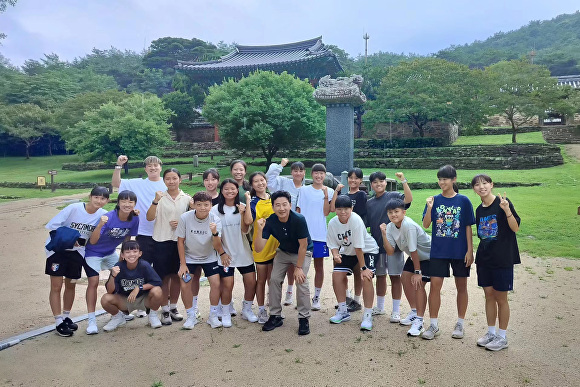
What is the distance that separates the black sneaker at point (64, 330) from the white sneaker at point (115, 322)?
0.31m

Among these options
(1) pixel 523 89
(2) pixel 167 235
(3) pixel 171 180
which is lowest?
(2) pixel 167 235

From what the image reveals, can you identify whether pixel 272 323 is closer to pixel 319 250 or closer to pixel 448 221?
pixel 319 250

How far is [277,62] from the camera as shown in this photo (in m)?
28.5

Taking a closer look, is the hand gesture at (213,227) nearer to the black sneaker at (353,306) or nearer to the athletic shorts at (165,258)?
the athletic shorts at (165,258)

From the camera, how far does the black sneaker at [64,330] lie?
3875 millimetres

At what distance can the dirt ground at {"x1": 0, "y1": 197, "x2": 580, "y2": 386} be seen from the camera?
10.0ft

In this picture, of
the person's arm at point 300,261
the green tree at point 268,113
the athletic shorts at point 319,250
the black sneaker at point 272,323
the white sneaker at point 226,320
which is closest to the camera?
the person's arm at point 300,261

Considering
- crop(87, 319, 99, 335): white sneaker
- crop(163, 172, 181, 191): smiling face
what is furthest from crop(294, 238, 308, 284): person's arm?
crop(87, 319, 99, 335): white sneaker

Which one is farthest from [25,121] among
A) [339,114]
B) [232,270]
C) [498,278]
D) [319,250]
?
[498,278]

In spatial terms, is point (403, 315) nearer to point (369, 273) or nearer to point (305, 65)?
point (369, 273)

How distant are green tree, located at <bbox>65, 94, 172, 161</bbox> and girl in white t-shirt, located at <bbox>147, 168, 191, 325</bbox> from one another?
17153 mm

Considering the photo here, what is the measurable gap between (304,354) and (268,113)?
14.8m

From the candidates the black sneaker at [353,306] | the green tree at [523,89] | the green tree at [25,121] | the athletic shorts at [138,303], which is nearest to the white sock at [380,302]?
the black sneaker at [353,306]

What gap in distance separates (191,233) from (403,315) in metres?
2.37
